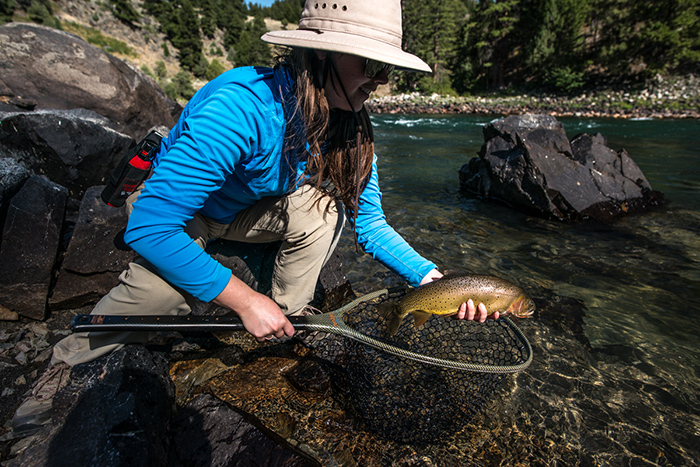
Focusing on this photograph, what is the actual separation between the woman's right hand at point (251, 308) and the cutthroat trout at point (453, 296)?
31.9 inches

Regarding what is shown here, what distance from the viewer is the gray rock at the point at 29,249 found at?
298cm

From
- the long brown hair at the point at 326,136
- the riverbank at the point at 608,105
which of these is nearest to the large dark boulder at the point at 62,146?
the long brown hair at the point at 326,136

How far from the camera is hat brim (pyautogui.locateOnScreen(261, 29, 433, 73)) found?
5.22ft

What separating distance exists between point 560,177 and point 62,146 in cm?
801

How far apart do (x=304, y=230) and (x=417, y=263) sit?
0.86 metres

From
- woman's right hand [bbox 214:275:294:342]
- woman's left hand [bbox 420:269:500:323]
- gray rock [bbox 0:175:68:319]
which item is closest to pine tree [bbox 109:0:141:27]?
gray rock [bbox 0:175:68:319]

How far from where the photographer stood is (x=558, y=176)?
265 inches

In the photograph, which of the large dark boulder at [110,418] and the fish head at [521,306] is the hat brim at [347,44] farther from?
the large dark boulder at [110,418]

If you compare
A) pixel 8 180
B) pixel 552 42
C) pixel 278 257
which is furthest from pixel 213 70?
pixel 278 257

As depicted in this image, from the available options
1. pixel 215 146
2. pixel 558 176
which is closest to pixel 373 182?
pixel 215 146

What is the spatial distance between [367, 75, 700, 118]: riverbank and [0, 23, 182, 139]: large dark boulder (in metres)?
28.8

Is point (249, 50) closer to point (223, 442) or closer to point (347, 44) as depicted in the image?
point (347, 44)

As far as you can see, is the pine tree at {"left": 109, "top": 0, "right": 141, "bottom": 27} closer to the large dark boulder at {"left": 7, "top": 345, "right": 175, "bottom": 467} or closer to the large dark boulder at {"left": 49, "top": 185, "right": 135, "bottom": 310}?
the large dark boulder at {"left": 49, "top": 185, "right": 135, "bottom": 310}

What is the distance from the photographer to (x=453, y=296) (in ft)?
7.36
